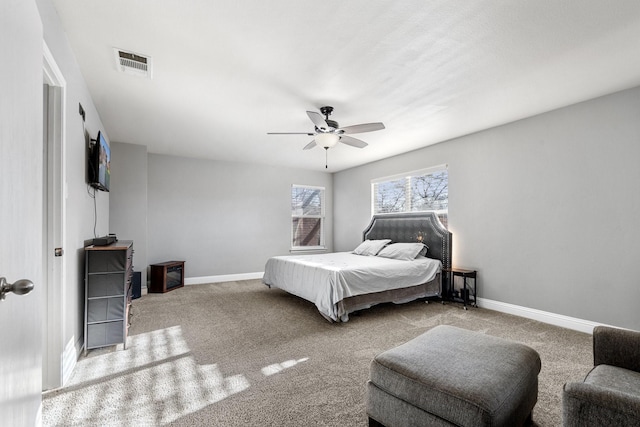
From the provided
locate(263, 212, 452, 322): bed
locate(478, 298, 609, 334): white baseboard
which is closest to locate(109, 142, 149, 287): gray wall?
locate(263, 212, 452, 322): bed

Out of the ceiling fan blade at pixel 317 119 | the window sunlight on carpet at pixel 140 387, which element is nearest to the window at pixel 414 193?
the ceiling fan blade at pixel 317 119

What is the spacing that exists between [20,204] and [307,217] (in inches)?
253

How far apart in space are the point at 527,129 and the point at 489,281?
6.70 ft

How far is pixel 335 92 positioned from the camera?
3141 millimetres

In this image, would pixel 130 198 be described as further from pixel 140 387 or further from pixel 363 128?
pixel 363 128

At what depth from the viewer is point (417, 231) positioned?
5164mm

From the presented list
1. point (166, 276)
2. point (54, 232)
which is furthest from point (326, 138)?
point (166, 276)

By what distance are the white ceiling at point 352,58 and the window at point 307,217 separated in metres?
A: 3.14

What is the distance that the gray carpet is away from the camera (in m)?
1.86

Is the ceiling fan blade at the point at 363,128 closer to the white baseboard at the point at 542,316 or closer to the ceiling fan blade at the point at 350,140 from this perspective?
the ceiling fan blade at the point at 350,140

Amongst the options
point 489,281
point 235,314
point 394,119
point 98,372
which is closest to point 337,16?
point 394,119

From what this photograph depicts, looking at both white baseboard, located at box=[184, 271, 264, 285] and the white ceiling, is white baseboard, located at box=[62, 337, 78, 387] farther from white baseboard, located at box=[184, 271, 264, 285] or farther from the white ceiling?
white baseboard, located at box=[184, 271, 264, 285]

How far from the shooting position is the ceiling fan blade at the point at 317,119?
310cm

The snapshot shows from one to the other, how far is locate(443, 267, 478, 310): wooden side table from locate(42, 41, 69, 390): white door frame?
4.34m
